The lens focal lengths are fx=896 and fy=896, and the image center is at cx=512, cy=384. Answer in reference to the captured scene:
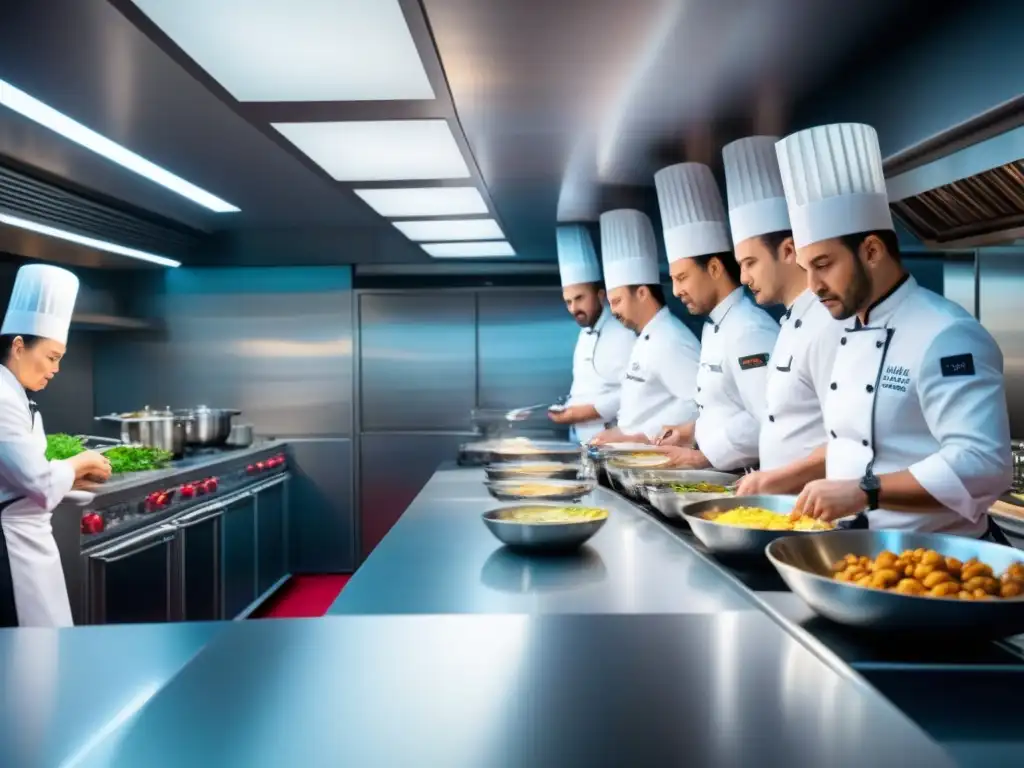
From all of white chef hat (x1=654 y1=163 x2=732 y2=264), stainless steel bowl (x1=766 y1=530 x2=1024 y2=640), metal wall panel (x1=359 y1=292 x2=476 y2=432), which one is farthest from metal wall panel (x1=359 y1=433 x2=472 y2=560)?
stainless steel bowl (x1=766 y1=530 x2=1024 y2=640)

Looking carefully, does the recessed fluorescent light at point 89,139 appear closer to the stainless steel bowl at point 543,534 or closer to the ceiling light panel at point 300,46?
the ceiling light panel at point 300,46

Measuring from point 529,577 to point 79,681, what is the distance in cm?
90

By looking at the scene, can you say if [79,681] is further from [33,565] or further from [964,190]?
[964,190]

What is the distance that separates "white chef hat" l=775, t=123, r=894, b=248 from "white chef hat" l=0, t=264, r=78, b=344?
2635mm

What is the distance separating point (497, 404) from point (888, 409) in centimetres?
455

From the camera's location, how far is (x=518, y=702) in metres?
0.91

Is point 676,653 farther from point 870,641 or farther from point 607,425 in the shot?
point 607,425

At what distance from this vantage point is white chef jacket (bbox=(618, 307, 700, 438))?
4.11 metres

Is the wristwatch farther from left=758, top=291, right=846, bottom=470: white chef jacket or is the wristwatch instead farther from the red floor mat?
the red floor mat

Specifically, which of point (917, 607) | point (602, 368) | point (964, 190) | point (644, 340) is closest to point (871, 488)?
point (917, 607)

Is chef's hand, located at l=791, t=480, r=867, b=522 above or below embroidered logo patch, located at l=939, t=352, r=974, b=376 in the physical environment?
below

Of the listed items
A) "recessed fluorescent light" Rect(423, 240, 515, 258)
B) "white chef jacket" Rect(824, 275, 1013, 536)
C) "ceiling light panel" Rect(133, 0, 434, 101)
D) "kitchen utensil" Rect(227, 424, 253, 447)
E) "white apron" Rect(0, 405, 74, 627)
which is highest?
"recessed fluorescent light" Rect(423, 240, 515, 258)

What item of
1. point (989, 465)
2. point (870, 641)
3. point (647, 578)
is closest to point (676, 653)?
point (870, 641)

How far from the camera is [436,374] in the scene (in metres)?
6.60
